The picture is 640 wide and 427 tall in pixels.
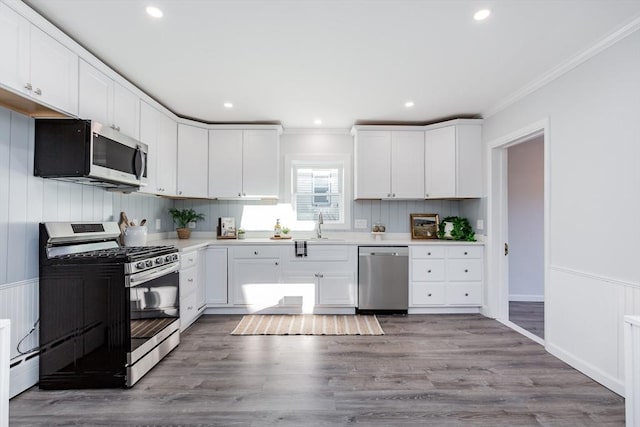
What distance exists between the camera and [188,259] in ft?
11.0

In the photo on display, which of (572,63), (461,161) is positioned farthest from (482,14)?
(461,161)

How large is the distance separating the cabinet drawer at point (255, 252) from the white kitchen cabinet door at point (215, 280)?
0.24 meters

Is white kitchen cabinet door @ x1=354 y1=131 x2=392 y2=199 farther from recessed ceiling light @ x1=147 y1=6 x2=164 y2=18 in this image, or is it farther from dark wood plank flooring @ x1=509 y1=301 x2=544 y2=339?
recessed ceiling light @ x1=147 y1=6 x2=164 y2=18

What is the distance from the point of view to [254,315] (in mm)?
3889

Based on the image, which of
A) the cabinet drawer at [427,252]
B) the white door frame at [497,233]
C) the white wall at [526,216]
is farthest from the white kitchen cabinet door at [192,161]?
the white wall at [526,216]

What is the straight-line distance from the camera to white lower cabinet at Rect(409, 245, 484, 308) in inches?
155

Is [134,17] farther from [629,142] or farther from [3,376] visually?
[629,142]

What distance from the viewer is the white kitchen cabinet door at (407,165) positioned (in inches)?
168

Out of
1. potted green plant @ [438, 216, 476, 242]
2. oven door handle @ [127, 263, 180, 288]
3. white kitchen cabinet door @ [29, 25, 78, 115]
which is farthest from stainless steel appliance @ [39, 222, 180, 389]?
potted green plant @ [438, 216, 476, 242]

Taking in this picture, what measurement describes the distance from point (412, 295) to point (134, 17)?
149 inches

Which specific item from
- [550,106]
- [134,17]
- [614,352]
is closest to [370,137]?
[550,106]

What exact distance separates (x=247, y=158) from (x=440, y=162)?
2541 millimetres

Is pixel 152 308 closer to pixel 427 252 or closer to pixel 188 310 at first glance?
pixel 188 310

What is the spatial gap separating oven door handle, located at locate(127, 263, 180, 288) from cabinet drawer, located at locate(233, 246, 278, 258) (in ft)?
3.54
